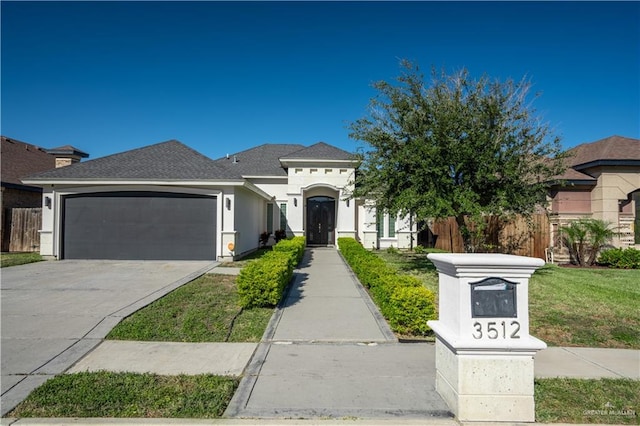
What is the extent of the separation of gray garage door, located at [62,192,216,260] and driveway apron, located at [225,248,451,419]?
730 cm

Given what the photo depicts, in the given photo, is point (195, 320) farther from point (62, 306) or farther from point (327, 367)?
point (62, 306)

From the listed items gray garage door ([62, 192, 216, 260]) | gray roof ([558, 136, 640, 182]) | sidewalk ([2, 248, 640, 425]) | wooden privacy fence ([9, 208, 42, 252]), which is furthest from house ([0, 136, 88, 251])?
gray roof ([558, 136, 640, 182])

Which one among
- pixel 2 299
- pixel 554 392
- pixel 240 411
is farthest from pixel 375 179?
pixel 2 299

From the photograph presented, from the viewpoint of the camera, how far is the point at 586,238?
12711 mm

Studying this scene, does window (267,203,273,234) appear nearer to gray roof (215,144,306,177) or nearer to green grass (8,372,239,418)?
gray roof (215,144,306,177)

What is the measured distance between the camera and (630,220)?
1339 centimetres

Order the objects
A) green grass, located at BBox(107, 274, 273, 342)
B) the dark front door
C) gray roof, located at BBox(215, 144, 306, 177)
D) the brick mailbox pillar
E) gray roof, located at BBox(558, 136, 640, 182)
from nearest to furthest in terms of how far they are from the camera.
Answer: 1. the brick mailbox pillar
2. green grass, located at BBox(107, 274, 273, 342)
3. gray roof, located at BBox(558, 136, 640, 182)
4. the dark front door
5. gray roof, located at BBox(215, 144, 306, 177)

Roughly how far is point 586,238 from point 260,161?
657 inches

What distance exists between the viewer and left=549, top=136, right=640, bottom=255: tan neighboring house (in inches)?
526

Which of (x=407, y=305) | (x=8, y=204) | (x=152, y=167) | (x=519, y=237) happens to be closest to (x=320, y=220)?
(x=152, y=167)

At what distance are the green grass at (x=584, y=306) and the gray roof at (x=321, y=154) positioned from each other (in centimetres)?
900

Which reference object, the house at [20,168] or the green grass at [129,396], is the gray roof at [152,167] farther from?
the green grass at [129,396]

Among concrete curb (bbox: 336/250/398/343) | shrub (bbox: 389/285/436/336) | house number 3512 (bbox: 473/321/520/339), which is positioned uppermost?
house number 3512 (bbox: 473/321/520/339)

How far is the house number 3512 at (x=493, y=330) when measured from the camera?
3137mm
